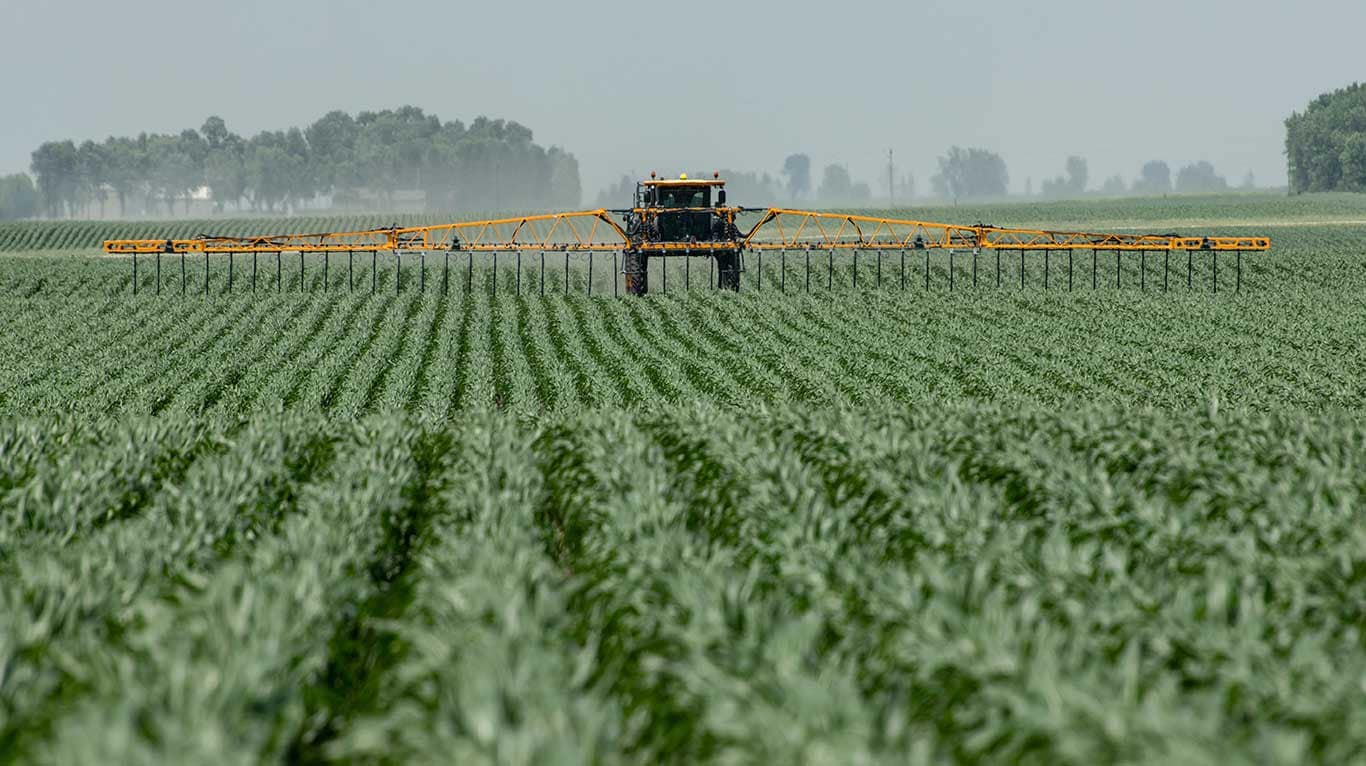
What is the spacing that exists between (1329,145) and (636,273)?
12507 cm

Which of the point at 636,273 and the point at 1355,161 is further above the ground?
the point at 1355,161

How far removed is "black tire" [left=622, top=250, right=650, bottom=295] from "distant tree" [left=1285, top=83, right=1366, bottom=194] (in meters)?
116

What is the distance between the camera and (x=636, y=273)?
4353 cm

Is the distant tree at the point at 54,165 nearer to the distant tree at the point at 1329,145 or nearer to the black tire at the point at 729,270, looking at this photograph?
the distant tree at the point at 1329,145

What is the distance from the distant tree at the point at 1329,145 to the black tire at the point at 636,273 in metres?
116

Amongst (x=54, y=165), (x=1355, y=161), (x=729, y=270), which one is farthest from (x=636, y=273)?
(x=54, y=165)

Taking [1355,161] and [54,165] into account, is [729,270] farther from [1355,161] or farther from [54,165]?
[54,165]

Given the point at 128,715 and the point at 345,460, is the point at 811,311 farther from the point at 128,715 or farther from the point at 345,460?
the point at 128,715

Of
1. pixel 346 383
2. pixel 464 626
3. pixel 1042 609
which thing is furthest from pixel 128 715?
pixel 346 383

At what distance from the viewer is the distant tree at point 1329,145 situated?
456ft

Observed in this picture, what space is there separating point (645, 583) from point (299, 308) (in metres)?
33.8

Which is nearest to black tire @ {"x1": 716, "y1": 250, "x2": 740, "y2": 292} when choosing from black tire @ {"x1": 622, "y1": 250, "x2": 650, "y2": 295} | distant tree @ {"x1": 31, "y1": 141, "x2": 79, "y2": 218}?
black tire @ {"x1": 622, "y1": 250, "x2": 650, "y2": 295}

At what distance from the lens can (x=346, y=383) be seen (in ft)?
88.0

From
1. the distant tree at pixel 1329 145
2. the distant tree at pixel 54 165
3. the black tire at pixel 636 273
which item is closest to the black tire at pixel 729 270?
the black tire at pixel 636 273
